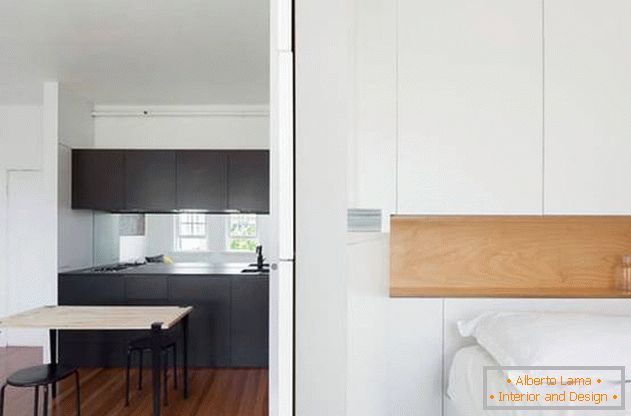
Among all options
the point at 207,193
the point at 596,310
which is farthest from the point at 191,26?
the point at 596,310

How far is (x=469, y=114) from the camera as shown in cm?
175

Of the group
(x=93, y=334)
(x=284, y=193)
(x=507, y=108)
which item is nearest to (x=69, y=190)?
(x=93, y=334)

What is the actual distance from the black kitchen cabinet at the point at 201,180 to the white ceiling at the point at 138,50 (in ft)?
2.00

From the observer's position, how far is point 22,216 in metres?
5.00

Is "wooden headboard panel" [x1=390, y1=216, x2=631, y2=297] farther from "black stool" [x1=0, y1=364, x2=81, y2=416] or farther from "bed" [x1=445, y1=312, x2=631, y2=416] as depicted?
"black stool" [x1=0, y1=364, x2=81, y2=416]

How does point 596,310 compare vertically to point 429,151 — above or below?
below

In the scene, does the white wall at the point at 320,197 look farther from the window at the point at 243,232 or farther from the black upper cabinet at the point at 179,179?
the window at the point at 243,232

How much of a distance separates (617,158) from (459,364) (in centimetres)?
98

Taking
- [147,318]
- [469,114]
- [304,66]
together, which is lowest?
[147,318]

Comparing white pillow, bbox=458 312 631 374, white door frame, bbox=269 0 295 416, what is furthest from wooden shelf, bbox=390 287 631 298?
white door frame, bbox=269 0 295 416

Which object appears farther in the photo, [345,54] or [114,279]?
[114,279]

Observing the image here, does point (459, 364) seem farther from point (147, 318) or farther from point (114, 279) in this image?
point (114, 279)

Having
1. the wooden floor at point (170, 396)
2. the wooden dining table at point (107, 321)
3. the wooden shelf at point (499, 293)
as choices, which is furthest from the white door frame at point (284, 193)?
the wooden floor at point (170, 396)

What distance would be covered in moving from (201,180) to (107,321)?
1.89 m
